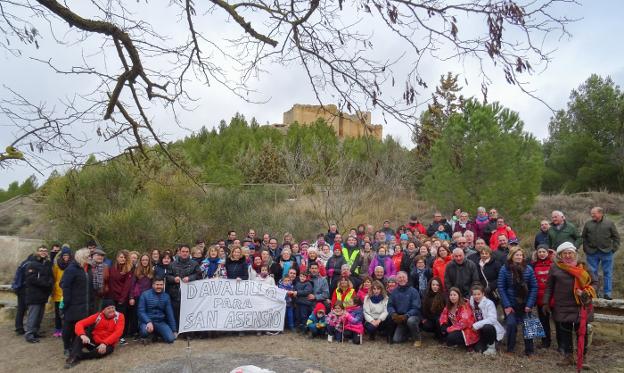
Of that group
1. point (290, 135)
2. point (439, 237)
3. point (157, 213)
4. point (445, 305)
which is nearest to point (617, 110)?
point (439, 237)

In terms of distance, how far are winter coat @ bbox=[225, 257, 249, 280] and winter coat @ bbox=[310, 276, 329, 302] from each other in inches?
52.9

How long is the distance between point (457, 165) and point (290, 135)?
103 feet

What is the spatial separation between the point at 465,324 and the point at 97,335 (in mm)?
5803

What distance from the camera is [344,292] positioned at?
887cm

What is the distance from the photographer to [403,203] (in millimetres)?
19766

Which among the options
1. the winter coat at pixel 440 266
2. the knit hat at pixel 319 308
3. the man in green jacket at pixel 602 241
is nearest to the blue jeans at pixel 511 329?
the winter coat at pixel 440 266

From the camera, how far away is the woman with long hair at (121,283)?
859cm

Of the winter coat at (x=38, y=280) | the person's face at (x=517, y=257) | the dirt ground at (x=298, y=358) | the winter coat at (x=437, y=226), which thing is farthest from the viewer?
the winter coat at (x=437, y=226)

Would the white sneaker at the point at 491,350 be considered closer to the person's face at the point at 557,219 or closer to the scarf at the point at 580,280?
the scarf at the point at 580,280

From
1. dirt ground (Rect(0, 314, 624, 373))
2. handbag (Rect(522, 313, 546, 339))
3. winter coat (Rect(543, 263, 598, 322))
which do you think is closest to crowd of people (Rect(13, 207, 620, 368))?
winter coat (Rect(543, 263, 598, 322))

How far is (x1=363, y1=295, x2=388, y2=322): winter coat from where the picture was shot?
846cm

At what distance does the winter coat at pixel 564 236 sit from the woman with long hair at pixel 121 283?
7.58 m

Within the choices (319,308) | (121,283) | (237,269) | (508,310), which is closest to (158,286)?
(121,283)

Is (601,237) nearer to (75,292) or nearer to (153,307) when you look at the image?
(153,307)
